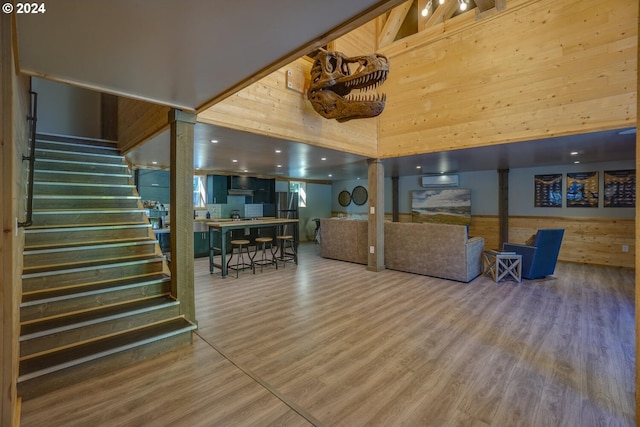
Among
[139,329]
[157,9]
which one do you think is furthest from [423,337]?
[157,9]

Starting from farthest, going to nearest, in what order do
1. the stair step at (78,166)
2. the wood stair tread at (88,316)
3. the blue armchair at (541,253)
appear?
1. the blue armchair at (541,253)
2. the stair step at (78,166)
3. the wood stair tread at (88,316)

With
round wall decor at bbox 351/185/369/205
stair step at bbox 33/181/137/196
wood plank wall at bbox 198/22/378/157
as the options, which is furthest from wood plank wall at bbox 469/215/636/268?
stair step at bbox 33/181/137/196

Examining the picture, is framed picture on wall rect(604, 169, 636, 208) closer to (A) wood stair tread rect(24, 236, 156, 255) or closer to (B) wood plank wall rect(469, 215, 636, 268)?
(B) wood plank wall rect(469, 215, 636, 268)

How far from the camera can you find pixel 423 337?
2.84 m

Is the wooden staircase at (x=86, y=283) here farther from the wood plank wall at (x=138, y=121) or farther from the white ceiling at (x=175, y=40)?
the white ceiling at (x=175, y=40)

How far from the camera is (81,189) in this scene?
3.73m

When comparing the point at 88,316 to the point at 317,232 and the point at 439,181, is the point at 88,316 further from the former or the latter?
the point at 439,181

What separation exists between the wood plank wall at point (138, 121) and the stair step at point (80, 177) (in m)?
0.50

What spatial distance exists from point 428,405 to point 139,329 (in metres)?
2.55

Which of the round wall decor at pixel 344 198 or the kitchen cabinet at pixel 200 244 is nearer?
the kitchen cabinet at pixel 200 244

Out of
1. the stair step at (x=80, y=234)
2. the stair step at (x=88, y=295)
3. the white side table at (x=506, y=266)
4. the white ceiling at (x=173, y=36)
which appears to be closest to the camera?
the white ceiling at (x=173, y=36)

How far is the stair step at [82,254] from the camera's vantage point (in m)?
2.74

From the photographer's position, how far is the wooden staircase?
2178 mm

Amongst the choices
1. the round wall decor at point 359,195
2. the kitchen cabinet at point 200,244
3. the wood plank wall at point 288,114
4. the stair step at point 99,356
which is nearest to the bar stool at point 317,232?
the round wall decor at point 359,195
